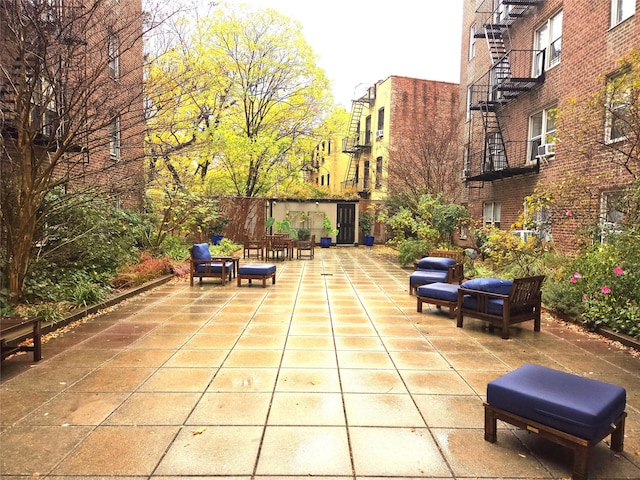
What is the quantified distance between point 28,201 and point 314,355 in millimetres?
4312

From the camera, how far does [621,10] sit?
9.15m

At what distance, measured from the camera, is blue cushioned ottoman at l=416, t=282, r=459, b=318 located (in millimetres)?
6352

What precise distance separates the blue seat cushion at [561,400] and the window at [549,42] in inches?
462

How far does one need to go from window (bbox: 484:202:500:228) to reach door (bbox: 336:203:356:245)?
319 inches

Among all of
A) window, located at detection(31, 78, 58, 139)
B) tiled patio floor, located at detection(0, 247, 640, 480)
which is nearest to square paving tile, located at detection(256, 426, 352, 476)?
tiled patio floor, located at detection(0, 247, 640, 480)

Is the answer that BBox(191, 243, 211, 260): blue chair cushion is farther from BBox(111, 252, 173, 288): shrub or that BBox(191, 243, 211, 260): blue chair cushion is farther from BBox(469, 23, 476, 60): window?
BBox(469, 23, 476, 60): window

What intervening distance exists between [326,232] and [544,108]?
1234 centimetres

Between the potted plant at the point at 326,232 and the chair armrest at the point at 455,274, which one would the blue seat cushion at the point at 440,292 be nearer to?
the chair armrest at the point at 455,274

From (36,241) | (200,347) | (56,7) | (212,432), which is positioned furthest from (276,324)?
(56,7)

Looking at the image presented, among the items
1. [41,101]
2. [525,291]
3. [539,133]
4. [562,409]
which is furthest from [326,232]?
[562,409]

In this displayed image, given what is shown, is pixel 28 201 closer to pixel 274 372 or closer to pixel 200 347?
pixel 200 347

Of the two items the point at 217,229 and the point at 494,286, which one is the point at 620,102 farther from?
the point at 217,229

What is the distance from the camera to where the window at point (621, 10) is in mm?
8805

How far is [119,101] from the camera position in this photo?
6004mm
